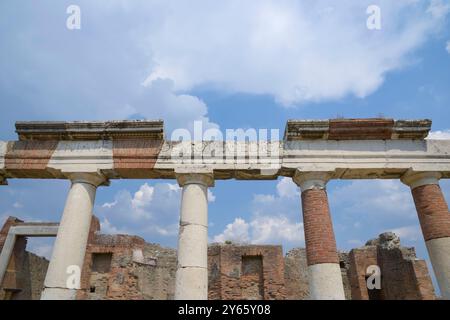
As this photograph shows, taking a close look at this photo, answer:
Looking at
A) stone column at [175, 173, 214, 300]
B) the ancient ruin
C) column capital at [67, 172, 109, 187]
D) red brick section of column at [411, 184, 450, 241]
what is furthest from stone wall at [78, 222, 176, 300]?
red brick section of column at [411, 184, 450, 241]

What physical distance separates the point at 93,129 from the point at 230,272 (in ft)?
35.8

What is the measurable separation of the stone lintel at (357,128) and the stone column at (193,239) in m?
2.58

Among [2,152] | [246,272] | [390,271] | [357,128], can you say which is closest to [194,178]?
[357,128]

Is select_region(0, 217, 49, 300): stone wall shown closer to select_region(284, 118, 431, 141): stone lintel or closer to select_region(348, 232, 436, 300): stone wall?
select_region(284, 118, 431, 141): stone lintel

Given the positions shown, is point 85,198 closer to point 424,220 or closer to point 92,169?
point 92,169

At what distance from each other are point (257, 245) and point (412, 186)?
10246mm

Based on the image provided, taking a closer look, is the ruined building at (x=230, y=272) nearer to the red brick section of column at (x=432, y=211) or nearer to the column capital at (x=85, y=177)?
the red brick section of column at (x=432, y=211)

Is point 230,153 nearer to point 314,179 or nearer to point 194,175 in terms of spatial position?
point 194,175

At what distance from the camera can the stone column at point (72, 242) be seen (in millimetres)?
6992

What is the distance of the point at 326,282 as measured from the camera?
6.88m

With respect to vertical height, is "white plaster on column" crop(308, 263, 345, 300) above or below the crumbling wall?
below

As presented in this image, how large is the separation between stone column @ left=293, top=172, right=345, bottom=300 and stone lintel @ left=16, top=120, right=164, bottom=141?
399 cm

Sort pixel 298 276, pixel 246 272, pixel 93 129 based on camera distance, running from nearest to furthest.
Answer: pixel 93 129 → pixel 246 272 → pixel 298 276

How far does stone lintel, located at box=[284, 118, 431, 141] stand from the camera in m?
8.21
